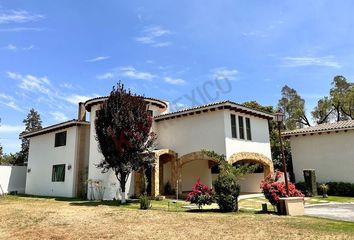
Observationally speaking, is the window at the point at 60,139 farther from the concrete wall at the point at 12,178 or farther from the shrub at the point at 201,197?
the shrub at the point at 201,197

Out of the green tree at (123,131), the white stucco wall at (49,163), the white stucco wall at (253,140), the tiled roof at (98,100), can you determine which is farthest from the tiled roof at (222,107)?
the white stucco wall at (49,163)

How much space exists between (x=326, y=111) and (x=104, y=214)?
1713 inches

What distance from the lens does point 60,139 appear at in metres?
28.9

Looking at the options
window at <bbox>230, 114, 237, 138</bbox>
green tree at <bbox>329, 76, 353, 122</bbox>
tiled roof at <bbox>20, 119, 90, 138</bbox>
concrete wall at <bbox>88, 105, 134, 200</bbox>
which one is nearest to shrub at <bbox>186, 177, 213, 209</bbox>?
window at <bbox>230, 114, 237, 138</bbox>

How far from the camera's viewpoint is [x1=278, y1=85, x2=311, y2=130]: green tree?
52.2 metres

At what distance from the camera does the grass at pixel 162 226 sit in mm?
10305

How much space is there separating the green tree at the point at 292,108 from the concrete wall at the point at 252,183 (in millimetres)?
26640

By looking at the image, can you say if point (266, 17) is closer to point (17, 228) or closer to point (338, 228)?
point (338, 228)

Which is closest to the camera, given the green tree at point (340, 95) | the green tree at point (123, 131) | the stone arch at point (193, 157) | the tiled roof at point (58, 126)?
the green tree at point (123, 131)

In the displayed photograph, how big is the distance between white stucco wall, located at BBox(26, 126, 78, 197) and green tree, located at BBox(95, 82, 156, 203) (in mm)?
7128

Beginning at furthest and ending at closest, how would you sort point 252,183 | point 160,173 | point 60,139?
point 60,139
point 252,183
point 160,173

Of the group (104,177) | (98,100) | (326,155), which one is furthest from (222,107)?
(326,155)

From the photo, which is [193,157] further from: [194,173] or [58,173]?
[58,173]

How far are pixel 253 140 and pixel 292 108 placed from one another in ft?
106
